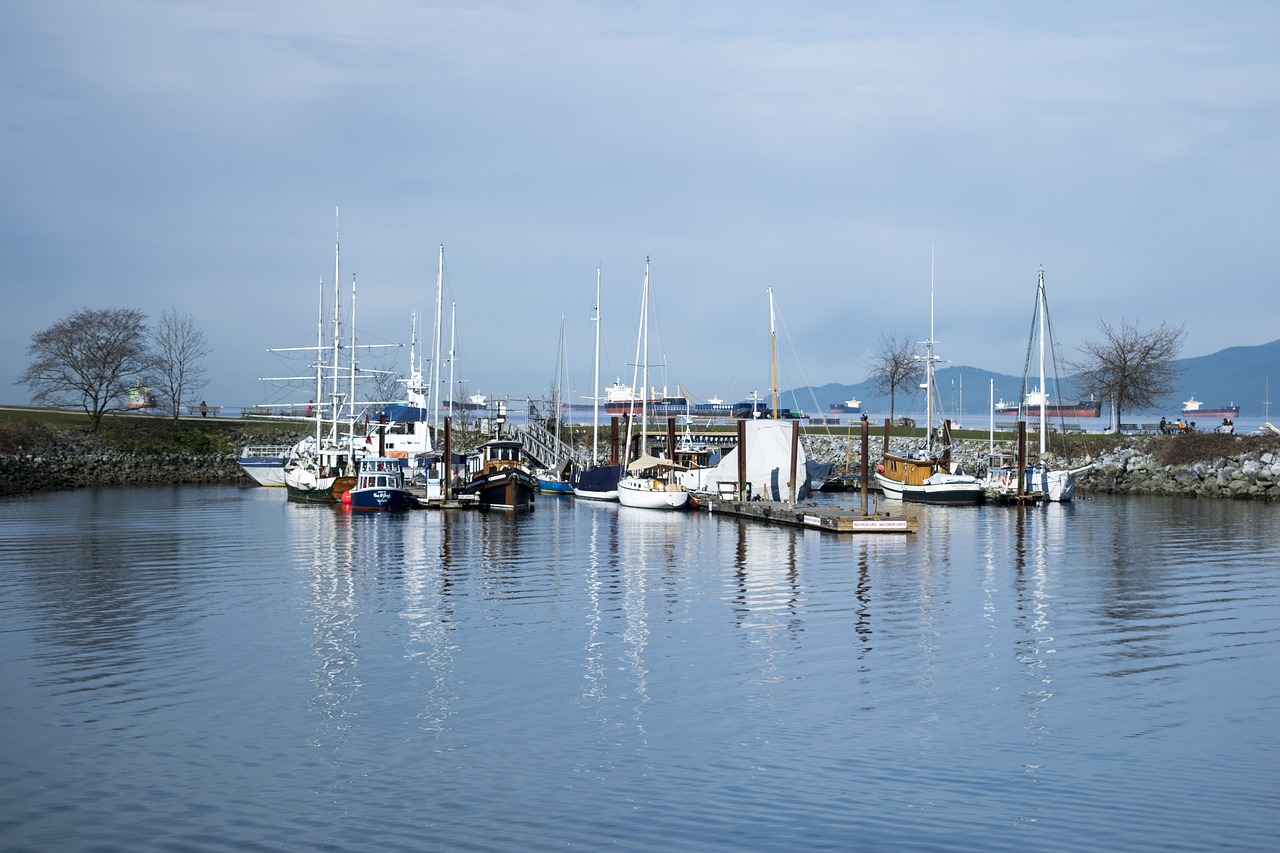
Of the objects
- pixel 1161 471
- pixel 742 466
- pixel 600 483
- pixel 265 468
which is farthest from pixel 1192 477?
pixel 265 468

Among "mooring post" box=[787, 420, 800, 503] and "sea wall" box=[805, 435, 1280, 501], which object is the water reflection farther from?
"sea wall" box=[805, 435, 1280, 501]

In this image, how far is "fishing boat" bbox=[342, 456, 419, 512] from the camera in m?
60.2

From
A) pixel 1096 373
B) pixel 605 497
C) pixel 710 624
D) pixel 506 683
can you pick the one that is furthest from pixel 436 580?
pixel 1096 373

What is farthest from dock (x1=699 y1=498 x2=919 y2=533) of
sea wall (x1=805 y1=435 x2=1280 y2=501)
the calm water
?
sea wall (x1=805 y1=435 x2=1280 y2=501)

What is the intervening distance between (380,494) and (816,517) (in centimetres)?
2252

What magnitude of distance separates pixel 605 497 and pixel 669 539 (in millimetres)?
24961

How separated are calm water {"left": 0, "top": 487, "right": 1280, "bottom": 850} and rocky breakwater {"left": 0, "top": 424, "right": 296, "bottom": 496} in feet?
162

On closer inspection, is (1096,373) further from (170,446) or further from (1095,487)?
(170,446)

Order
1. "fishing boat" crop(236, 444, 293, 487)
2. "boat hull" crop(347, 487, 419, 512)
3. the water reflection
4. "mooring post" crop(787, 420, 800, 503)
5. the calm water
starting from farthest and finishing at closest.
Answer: "fishing boat" crop(236, 444, 293, 487)
"mooring post" crop(787, 420, 800, 503)
"boat hull" crop(347, 487, 419, 512)
the water reflection
the calm water

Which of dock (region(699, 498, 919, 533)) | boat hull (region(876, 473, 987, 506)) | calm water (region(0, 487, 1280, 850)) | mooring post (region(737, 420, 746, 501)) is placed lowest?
calm water (region(0, 487, 1280, 850))

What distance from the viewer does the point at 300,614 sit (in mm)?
26922

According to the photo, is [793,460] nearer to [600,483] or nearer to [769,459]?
[769,459]

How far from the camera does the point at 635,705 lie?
1844 cm

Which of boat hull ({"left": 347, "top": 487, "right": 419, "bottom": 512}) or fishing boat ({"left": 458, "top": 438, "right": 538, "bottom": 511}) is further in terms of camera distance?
fishing boat ({"left": 458, "top": 438, "right": 538, "bottom": 511})
